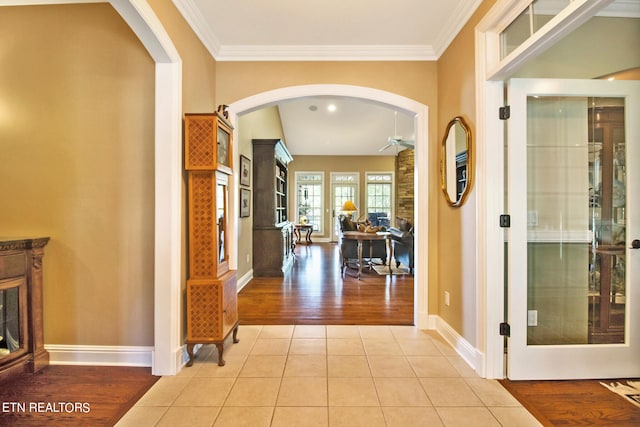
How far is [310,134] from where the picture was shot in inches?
361

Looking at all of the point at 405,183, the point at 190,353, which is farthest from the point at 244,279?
the point at 405,183

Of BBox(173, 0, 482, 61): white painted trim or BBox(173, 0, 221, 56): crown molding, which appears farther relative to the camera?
BBox(173, 0, 482, 61): white painted trim

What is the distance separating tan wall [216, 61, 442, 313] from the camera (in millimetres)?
2932

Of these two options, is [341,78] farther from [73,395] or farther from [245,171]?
[73,395]

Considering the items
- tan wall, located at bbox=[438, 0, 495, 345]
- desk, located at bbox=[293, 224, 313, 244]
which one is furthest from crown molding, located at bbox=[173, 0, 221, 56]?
desk, located at bbox=[293, 224, 313, 244]

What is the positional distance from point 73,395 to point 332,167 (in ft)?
30.8

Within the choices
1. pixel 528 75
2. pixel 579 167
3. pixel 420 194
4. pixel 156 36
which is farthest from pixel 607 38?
pixel 156 36

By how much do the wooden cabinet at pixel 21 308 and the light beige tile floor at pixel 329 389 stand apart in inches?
39.8

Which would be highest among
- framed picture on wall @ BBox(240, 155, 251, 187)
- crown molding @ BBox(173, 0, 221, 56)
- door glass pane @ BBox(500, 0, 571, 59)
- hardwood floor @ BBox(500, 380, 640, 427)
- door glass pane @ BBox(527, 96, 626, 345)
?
crown molding @ BBox(173, 0, 221, 56)

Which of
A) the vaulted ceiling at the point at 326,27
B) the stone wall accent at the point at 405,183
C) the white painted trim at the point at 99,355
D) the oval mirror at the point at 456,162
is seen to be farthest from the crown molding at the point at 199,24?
the stone wall accent at the point at 405,183

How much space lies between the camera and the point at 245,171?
15.6 ft

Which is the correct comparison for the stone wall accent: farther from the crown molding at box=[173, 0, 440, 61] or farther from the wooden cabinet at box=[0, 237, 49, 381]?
the wooden cabinet at box=[0, 237, 49, 381]

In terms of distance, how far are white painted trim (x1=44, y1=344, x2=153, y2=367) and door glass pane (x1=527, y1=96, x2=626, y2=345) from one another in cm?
287

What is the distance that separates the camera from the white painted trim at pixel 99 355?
7.13 feet
